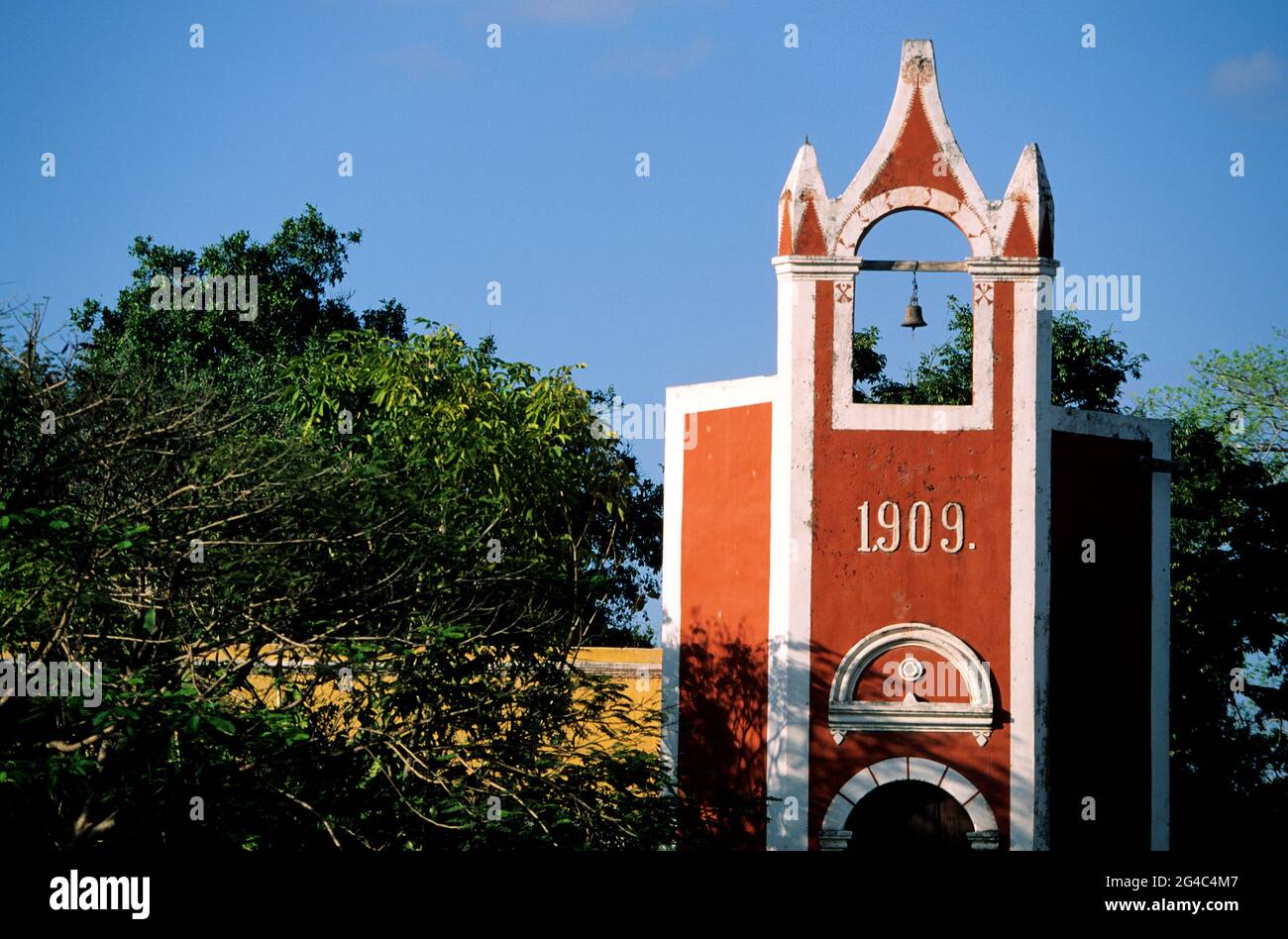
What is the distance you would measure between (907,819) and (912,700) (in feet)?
4.08

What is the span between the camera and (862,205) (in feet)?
59.1

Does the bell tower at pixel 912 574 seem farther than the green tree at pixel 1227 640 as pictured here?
No

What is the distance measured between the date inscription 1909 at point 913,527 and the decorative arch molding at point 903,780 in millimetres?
2188

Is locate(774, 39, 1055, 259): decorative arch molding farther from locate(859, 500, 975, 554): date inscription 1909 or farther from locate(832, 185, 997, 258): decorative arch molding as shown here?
locate(859, 500, 975, 554): date inscription 1909

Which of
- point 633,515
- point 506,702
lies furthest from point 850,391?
point 633,515

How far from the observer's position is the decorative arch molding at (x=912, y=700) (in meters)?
17.5

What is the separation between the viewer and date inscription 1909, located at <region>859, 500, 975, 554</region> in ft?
58.2

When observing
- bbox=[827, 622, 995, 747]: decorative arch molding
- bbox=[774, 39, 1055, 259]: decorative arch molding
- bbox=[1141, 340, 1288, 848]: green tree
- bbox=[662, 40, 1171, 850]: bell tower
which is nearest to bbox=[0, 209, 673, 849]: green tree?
bbox=[662, 40, 1171, 850]: bell tower

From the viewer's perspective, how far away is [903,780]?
57.6ft

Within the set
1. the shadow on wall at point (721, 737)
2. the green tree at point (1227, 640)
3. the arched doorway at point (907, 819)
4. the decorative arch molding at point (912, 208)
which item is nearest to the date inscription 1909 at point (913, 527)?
the shadow on wall at point (721, 737)

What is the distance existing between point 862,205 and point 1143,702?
631 cm

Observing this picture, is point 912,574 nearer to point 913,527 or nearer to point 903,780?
point 913,527

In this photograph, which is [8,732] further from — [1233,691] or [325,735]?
[1233,691]

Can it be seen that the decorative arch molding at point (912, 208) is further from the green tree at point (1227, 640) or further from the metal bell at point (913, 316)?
the green tree at point (1227, 640)
